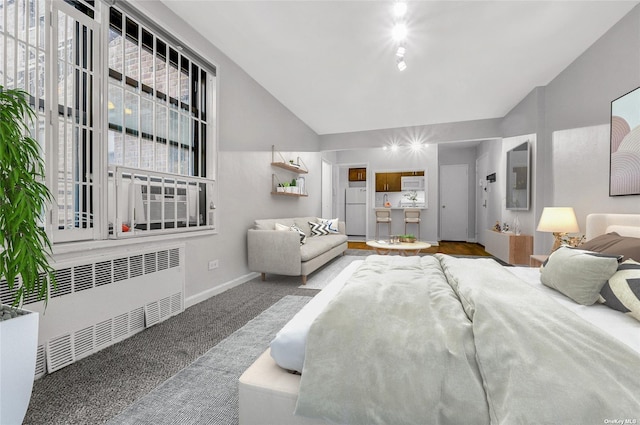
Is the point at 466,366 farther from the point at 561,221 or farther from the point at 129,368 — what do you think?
the point at 561,221

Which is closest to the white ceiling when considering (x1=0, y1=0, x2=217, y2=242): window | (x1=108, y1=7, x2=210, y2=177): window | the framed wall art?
(x1=108, y1=7, x2=210, y2=177): window

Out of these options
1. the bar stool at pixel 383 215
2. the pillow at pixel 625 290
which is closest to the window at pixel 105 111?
the pillow at pixel 625 290

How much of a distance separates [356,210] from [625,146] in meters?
6.60

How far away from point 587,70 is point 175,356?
4734 millimetres

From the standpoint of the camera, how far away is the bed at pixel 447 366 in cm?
76

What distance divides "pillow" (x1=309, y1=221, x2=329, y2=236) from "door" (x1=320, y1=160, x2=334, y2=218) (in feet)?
5.16

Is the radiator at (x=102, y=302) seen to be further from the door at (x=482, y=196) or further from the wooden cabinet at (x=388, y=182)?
the door at (x=482, y=196)

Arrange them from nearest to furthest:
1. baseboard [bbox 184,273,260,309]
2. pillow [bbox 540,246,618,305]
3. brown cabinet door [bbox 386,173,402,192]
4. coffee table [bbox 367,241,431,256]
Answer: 1. pillow [bbox 540,246,618,305]
2. baseboard [bbox 184,273,260,309]
3. coffee table [bbox 367,241,431,256]
4. brown cabinet door [bbox 386,173,402,192]

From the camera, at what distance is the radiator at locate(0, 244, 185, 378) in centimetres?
160

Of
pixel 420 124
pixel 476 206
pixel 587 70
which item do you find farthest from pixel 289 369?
pixel 476 206

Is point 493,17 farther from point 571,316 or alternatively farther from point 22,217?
point 22,217

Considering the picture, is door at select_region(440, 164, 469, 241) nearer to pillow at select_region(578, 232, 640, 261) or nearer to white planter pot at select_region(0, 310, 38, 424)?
pillow at select_region(578, 232, 640, 261)

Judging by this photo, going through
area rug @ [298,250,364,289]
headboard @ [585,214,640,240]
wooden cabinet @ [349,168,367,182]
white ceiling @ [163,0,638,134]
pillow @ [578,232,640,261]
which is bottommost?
area rug @ [298,250,364,289]

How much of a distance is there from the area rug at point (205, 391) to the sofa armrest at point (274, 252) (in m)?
1.35
